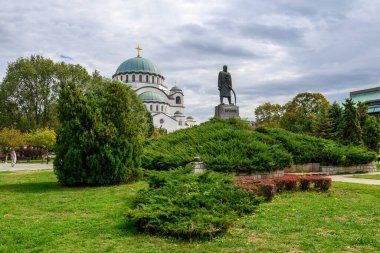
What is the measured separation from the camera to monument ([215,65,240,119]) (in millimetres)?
19453

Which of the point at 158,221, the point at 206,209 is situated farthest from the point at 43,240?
the point at 206,209

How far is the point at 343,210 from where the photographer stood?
716 cm

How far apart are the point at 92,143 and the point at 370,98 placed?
54.2 metres

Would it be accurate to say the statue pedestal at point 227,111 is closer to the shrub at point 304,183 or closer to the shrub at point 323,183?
the shrub at point 304,183

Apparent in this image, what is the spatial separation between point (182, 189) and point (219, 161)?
19.5ft

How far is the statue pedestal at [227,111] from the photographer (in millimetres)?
19422

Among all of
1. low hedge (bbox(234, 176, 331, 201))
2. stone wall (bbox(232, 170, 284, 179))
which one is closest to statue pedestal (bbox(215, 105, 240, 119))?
stone wall (bbox(232, 170, 284, 179))

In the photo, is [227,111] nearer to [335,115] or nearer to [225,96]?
[225,96]

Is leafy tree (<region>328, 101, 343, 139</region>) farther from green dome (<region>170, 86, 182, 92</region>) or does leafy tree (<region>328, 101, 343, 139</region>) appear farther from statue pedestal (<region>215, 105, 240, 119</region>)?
green dome (<region>170, 86, 182, 92</region>)

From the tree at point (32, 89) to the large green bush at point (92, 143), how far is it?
30126 mm

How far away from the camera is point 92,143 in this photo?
11242 mm

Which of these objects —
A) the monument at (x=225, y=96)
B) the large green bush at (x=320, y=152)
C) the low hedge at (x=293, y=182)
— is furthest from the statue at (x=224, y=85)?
the low hedge at (x=293, y=182)

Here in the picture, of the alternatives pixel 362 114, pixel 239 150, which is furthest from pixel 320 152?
pixel 362 114

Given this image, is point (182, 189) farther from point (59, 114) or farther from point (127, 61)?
point (127, 61)
